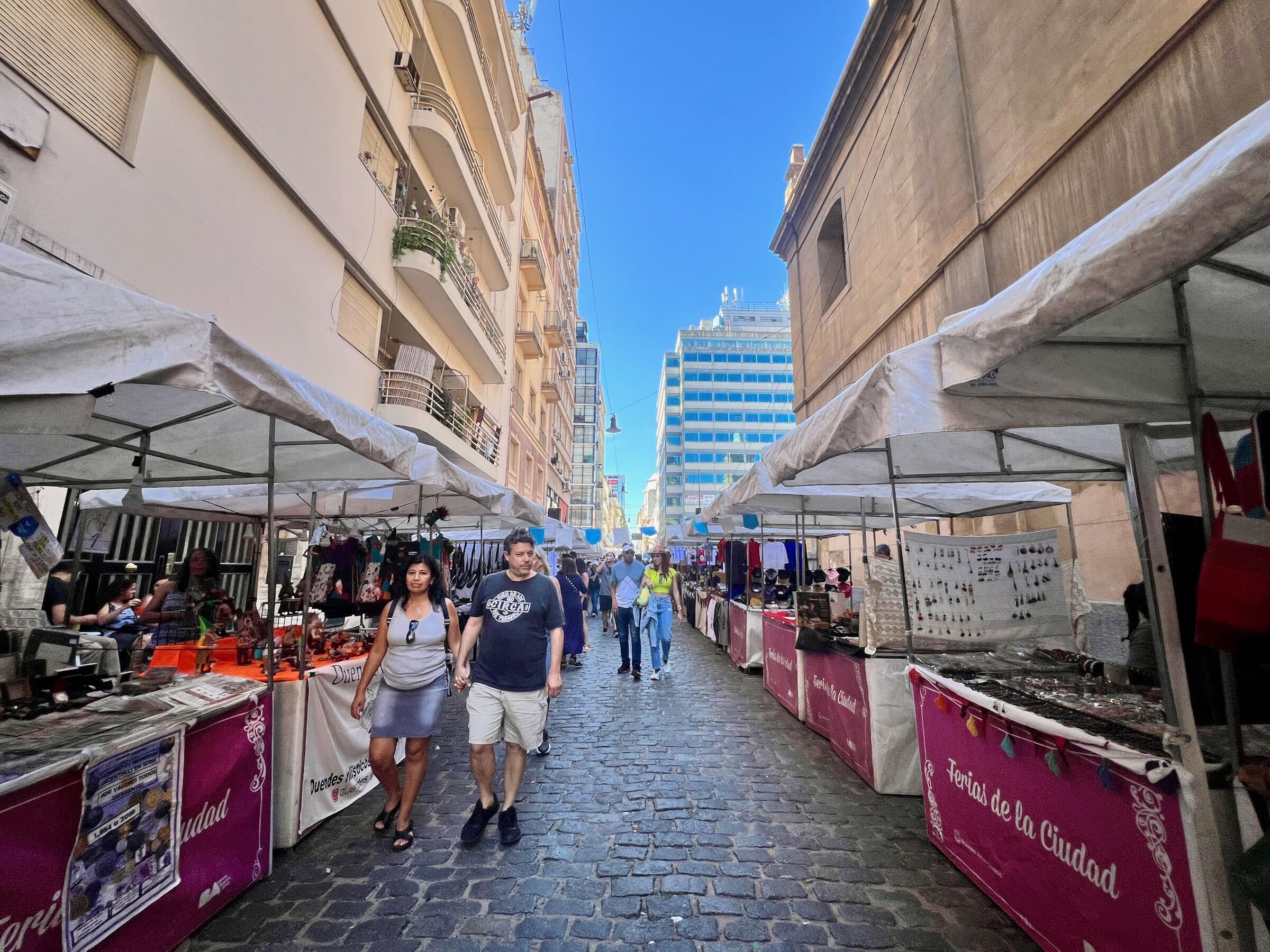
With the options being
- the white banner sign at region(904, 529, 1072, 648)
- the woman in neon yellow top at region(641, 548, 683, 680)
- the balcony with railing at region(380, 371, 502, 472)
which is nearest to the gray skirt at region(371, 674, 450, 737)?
the white banner sign at region(904, 529, 1072, 648)

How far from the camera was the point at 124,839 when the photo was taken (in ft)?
8.05

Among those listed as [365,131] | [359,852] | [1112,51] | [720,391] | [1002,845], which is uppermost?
[720,391]

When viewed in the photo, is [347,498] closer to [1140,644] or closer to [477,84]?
[1140,644]

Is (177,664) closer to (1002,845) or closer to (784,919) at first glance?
(784,919)

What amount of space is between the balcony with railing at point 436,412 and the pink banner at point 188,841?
8.74 m

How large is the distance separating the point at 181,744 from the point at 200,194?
668cm

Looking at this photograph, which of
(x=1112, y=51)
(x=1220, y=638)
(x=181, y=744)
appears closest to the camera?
(x=1220, y=638)

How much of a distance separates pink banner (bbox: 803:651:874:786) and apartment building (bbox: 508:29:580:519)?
1675 cm

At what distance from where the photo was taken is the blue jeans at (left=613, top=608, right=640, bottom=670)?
30.4ft

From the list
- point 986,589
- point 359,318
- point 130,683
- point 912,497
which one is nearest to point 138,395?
point 130,683

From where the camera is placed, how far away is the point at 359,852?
3635 mm

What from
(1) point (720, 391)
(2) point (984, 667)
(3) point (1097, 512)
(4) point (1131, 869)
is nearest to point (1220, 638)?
(4) point (1131, 869)

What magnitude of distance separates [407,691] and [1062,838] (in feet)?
12.5

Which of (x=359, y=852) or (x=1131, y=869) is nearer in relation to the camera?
(x=1131, y=869)
